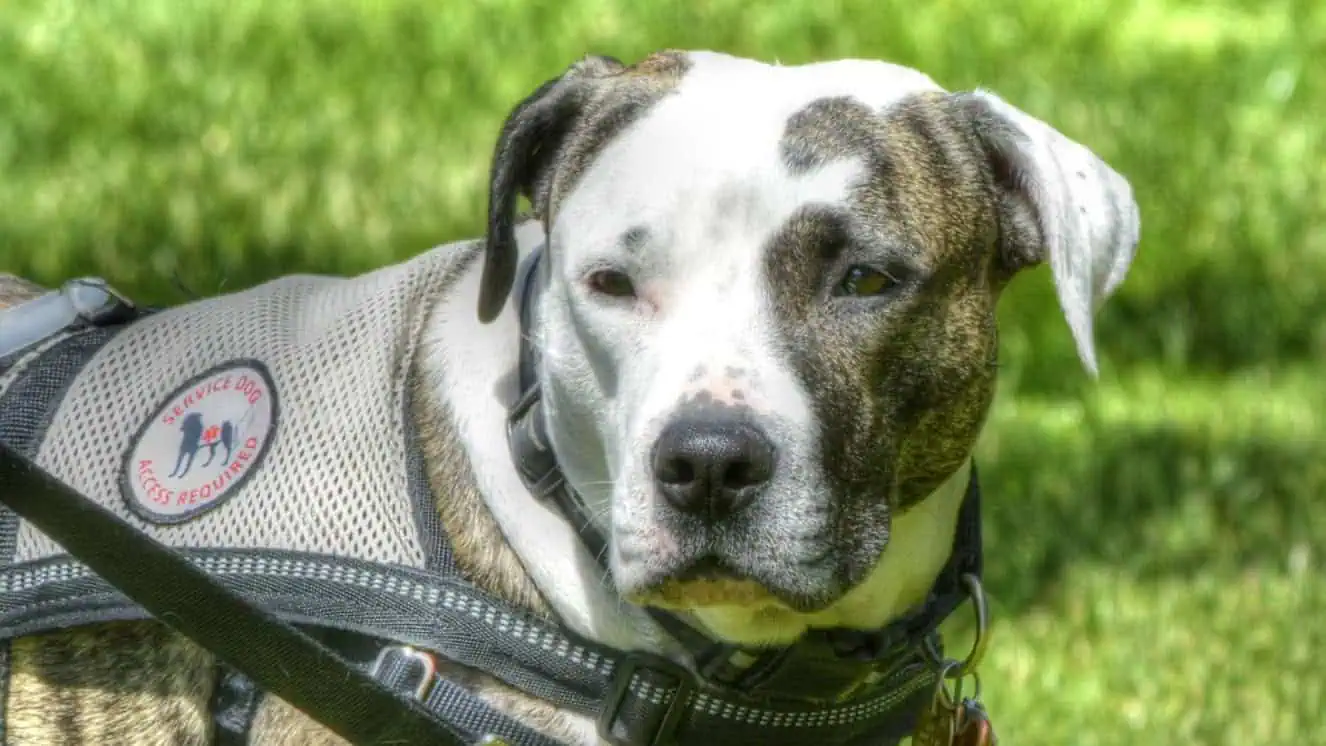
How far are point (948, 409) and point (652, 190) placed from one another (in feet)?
1.62

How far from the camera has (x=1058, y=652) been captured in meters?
4.50

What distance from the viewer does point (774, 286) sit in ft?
8.62

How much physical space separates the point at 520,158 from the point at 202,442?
58 cm

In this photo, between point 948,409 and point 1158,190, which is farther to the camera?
point 1158,190

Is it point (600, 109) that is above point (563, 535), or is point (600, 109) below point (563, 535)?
above

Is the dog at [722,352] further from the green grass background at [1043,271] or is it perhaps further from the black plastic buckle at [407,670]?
the green grass background at [1043,271]

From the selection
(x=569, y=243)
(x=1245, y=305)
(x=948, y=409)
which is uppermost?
(x=569, y=243)

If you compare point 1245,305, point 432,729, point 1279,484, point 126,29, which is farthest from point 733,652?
point 126,29

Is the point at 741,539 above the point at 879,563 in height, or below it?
above

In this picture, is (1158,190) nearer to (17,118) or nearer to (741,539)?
(17,118)

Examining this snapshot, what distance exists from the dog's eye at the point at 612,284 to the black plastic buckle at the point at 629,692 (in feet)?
1.53

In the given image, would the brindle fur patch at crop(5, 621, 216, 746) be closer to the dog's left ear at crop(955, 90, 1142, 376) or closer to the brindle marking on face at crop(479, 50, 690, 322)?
the brindle marking on face at crop(479, 50, 690, 322)

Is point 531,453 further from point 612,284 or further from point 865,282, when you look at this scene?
point 865,282

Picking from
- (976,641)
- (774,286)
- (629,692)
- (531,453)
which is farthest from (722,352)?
(976,641)
